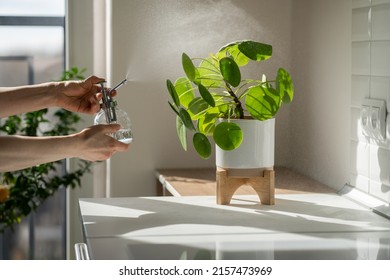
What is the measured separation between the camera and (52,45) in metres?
2.27

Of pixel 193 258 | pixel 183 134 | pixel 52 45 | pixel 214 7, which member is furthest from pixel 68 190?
pixel 193 258

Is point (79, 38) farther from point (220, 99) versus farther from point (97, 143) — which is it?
point (97, 143)

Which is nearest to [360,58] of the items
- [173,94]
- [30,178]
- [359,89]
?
[359,89]

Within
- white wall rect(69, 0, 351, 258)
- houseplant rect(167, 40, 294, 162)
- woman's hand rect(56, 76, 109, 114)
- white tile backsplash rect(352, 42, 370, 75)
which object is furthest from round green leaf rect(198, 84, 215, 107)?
white wall rect(69, 0, 351, 258)

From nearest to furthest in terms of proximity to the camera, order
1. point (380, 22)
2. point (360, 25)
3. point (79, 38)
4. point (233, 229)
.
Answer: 1. point (233, 229)
2. point (380, 22)
3. point (360, 25)
4. point (79, 38)

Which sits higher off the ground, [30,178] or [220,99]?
[220,99]

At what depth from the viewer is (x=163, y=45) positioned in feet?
6.46

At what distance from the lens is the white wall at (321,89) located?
5.64ft

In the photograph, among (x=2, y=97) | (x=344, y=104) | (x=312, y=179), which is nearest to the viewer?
(x=2, y=97)

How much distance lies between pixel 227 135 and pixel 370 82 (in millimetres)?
316

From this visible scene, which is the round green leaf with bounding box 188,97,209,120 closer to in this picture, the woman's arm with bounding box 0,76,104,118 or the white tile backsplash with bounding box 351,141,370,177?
the woman's arm with bounding box 0,76,104,118

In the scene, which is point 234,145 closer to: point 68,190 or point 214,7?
point 214,7

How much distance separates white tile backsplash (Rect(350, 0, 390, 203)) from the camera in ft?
4.86
